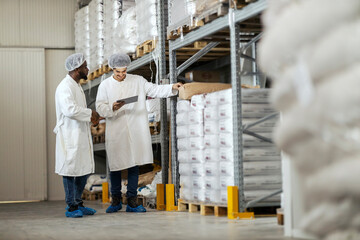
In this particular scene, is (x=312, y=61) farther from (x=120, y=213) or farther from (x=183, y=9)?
→ (x=120, y=213)

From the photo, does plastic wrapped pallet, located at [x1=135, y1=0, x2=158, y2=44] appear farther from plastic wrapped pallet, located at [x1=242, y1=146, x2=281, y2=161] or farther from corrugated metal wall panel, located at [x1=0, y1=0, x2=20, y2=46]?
corrugated metal wall panel, located at [x1=0, y1=0, x2=20, y2=46]

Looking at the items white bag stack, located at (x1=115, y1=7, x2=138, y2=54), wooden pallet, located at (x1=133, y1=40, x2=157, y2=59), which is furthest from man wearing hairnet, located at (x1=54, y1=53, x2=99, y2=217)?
white bag stack, located at (x1=115, y1=7, x2=138, y2=54)

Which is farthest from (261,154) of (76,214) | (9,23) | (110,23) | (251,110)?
(9,23)

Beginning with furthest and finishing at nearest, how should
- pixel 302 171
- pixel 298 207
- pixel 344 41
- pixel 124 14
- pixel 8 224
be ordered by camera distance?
pixel 124 14
pixel 8 224
pixel 298 207
pixel 302 171
pixel 344 41

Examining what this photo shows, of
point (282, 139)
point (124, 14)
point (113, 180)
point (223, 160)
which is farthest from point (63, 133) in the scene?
point (282, 139)

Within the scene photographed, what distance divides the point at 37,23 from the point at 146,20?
247 inches

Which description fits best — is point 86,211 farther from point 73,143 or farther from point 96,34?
point 96,34

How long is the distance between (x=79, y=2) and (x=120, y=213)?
7.79 m

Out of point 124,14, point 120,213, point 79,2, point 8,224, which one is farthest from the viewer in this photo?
point 79,2

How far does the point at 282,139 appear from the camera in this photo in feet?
11.5

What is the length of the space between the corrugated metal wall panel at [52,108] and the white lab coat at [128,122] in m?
6.56

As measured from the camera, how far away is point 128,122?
8961 millimetres

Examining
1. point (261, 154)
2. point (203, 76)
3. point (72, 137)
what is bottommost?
point (261, 154)

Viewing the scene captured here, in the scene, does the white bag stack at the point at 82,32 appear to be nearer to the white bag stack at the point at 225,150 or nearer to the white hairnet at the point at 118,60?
the white hairnet at the point at 118,60
